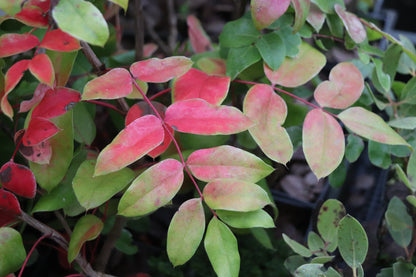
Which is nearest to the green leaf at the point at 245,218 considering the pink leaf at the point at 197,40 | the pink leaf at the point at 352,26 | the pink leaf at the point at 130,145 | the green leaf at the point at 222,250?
the green leaf at the point at 222,250

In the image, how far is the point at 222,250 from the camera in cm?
53

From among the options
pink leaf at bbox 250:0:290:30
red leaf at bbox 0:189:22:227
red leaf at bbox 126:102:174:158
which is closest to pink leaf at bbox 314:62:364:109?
pink leaf at bbox 250:0:290:30

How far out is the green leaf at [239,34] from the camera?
72 centimetres

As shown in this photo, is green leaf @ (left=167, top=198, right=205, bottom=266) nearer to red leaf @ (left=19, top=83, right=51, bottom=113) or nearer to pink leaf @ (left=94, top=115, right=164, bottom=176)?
pink leaf @ (left=94, top=115, right=164, bottom=176)

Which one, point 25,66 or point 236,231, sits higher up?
point 25,66

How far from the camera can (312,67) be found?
27.4 inches

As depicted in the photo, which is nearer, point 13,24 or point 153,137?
point 153,137

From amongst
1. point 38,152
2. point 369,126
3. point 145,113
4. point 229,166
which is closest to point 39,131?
point 38,152

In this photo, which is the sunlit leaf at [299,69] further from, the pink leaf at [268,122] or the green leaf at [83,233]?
the green leaf at [83,233]

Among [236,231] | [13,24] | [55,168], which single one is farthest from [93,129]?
[236,231]

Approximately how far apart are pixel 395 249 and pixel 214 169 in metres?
0.55

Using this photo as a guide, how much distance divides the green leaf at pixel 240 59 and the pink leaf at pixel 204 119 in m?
0.15

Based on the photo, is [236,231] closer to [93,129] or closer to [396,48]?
[93,129]

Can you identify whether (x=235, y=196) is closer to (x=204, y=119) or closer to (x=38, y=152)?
(x=204, y=119)
